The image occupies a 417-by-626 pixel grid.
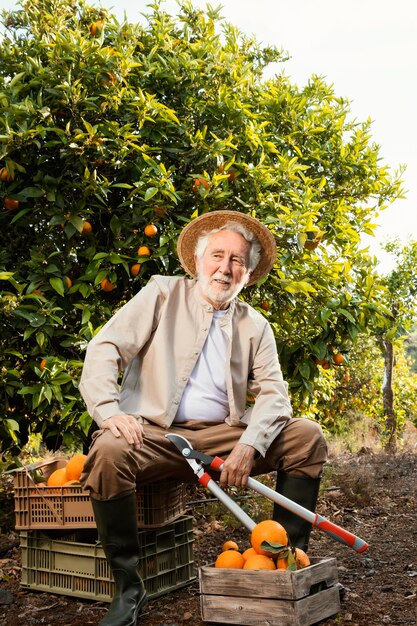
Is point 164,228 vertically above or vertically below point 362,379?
above

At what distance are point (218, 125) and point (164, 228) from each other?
87 centimetres

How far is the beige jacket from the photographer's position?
320 centimetres

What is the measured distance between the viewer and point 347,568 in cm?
402

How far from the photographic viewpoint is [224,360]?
348 centimetres

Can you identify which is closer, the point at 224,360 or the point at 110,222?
the point at 224,360

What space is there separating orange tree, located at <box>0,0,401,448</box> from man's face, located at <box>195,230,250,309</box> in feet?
2.78

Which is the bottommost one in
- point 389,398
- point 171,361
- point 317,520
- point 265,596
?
point 265,596

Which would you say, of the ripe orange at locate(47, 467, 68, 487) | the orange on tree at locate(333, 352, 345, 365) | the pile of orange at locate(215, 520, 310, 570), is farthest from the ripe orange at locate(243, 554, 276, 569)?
the orange on tree at locate(333, 352, 345, 365)

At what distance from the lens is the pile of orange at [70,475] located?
3.45m

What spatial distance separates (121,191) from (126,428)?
2.22 meters

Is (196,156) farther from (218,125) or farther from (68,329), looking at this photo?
(68,329)

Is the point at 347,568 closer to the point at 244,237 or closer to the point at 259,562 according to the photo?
the point at 259,562

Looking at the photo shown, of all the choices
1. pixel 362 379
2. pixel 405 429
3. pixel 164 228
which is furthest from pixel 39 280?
pixel 405 429

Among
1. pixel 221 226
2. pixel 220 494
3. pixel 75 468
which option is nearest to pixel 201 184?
pixel 221 226
